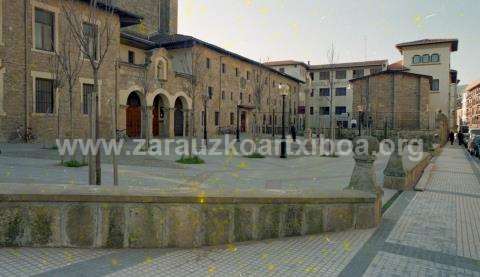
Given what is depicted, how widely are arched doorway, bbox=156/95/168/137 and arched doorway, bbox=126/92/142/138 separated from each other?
1.93m

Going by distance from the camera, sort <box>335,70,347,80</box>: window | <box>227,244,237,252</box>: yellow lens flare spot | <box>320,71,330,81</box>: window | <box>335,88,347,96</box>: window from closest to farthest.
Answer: <box>227,244,237,252</box>: yellow lens flare spot → <box>335,88,347,96</box>: window → <box>335,70,347,80</box>: window → <box>320,71,330,81</box>: window

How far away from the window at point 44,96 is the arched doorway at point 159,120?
9.72 metres

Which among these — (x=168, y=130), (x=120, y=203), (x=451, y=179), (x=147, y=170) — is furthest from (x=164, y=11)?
(x=120, y=203)

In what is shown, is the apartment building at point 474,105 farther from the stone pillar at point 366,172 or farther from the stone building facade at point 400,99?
the stone pillar at point 366,172

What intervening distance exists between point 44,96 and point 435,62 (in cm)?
4748

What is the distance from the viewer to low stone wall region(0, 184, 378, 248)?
4133 mm

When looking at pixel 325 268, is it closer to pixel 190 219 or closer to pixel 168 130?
pixel 190 219

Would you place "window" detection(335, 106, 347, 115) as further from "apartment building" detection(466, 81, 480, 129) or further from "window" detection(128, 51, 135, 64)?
"window" detection(128, 51, 135, 64)

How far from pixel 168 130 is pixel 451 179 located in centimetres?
2131

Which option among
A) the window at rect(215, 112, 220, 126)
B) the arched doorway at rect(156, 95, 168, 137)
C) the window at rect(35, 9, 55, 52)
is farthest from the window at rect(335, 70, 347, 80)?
the window at rect(35, 9, 55, 52)

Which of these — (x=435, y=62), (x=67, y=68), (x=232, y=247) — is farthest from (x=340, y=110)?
(x=232, y=247)

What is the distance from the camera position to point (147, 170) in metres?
10.3

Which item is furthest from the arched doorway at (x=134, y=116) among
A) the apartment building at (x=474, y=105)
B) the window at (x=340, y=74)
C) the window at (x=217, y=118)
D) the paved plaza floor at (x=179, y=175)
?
the apartment building at (x=474, y=105)

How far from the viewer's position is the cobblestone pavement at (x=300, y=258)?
3.65m
